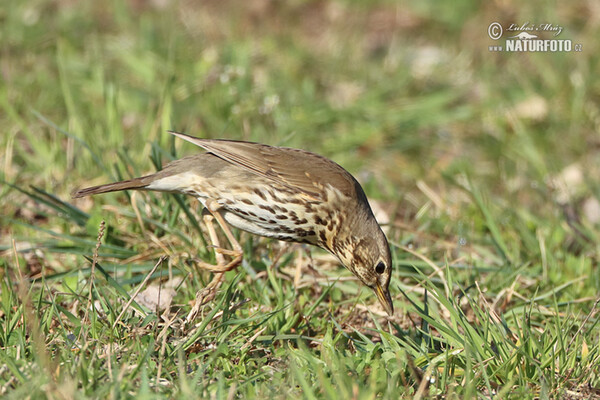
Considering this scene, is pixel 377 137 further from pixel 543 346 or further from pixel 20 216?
pixel 543 346

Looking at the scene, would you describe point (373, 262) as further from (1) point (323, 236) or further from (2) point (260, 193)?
(2) point (260, 193)

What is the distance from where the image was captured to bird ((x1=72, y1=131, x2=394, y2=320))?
4.46 metres

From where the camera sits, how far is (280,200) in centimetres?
452

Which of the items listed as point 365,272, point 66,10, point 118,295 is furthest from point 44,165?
point 66,10

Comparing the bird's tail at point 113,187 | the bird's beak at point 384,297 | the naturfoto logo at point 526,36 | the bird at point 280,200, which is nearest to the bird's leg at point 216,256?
the bird at point 280,200

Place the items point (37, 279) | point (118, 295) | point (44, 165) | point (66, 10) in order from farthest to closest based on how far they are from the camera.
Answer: point (66, 10) < point (44, 165) < point (37, 279) < point (118, 295)

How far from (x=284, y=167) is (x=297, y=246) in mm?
788

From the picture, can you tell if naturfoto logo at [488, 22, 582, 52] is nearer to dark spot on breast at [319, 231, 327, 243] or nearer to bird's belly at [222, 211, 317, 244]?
dark spot on breast at [319, 231, 327, 243]

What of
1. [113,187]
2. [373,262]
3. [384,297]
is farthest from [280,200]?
[113,187]

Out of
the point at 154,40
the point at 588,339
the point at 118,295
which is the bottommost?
the point at 588,339

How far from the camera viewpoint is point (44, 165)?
5.98 m

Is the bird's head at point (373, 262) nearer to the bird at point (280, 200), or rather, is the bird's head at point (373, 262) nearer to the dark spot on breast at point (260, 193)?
the bird at point (280, 200)

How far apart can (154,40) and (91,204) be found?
2.98 meters

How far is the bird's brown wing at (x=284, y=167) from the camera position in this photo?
14.9ft
